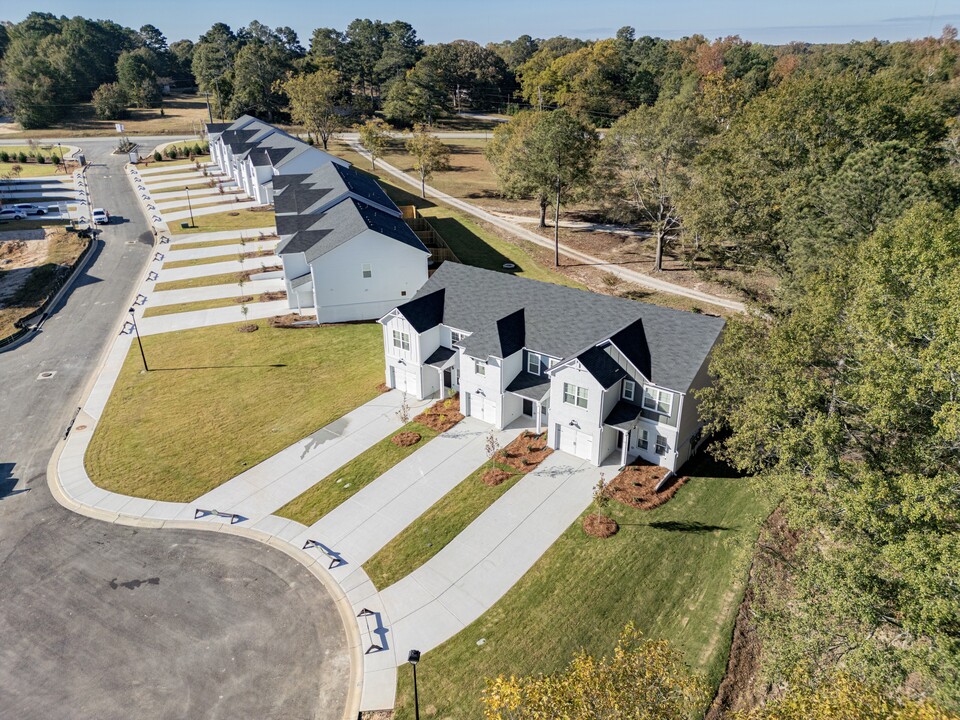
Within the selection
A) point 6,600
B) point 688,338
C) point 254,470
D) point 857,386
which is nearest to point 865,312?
point 857,386

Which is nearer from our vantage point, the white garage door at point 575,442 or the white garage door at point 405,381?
the white garage door at point 575,442

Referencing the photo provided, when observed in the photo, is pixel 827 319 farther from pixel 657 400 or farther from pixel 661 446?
pixel 661 446

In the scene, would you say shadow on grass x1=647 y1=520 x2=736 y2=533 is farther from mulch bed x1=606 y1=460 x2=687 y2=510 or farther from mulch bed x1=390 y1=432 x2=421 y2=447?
mulch bed x1=390 y1=432 x2=421 y2=447

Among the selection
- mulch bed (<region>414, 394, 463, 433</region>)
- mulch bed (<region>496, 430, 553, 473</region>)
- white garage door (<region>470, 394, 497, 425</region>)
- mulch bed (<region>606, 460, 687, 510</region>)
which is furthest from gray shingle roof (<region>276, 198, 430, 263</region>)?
mulch bed (<region>606, 460, 687, 510</region>)

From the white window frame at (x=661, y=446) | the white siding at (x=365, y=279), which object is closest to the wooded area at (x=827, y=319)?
the white window frame at (x=661, y=446)

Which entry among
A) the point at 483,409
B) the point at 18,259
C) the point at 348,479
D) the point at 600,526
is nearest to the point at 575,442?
the point at 600,526

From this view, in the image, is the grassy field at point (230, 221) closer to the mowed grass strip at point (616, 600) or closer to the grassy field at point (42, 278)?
the grassy field at point (42, 278)
